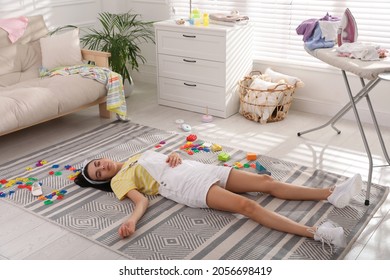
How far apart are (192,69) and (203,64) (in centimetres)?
13

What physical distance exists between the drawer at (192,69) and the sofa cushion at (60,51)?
73 cm

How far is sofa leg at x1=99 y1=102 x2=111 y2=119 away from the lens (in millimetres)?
4098

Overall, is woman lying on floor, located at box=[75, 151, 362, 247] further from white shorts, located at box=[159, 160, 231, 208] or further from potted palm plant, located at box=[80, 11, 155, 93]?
potted palm plant, located at box=[80, 11, 155, 93]

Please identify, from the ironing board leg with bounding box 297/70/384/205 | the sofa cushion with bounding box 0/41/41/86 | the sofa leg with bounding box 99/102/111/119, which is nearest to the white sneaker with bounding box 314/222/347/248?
the ironing board leg with bounding box 297/70/384/205

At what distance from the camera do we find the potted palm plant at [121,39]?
4473 millimetres

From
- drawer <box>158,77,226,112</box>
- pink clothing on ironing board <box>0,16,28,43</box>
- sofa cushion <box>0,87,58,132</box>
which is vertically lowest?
drawer <box>158,77,226,112</box>

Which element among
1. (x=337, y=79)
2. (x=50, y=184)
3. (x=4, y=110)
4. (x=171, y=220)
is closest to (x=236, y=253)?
(x=171, y=220)

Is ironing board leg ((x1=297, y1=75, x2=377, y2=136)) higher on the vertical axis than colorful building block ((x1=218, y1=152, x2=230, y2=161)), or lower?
higher

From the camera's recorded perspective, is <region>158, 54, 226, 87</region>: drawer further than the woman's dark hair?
Yes

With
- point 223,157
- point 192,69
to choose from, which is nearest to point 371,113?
point 223,157

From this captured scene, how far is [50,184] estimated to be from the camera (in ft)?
9.70

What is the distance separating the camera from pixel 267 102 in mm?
3871

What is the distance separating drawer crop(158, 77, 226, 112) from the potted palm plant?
412mm

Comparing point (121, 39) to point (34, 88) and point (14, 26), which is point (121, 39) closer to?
point (14, 26)
